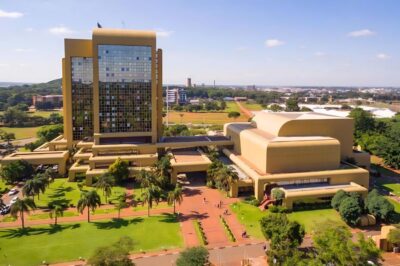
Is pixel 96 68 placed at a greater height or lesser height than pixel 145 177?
greater

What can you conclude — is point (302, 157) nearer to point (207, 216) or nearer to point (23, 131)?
point (207, 216)

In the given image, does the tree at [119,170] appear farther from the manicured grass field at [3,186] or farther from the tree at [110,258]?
the tree at [110,258]

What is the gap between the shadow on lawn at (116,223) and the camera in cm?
4918

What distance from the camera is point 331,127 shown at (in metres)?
73.5

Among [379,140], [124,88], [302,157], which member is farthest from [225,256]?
[379,140]

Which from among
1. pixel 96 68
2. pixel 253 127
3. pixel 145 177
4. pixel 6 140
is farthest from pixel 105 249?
pixel 6 140

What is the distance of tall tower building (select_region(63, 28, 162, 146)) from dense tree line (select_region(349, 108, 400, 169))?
2457 inches

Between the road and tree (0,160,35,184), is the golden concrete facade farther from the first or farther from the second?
tree (0,160,35,184)

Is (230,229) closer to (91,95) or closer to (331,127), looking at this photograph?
(331,127)

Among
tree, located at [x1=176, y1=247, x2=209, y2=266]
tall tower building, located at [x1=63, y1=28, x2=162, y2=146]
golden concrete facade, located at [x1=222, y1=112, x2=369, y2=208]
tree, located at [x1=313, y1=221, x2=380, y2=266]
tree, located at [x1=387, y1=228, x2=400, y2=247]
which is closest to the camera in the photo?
tree, located at [x1=313, y1=221, x2=380, y2=266]

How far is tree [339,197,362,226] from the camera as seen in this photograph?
49156mm

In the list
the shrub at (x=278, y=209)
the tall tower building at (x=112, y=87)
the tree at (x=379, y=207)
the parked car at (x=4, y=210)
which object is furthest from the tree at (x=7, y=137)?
the tree at (x=379, y=207)

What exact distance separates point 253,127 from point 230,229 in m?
42.5

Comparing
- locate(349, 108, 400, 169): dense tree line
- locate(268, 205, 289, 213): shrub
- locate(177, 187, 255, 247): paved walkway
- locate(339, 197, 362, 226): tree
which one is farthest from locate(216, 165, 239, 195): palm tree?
locate(349, 108, 400, 169): dense tree line
